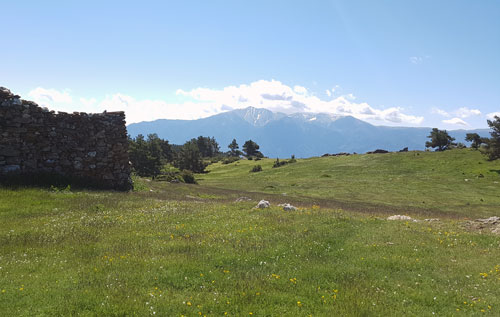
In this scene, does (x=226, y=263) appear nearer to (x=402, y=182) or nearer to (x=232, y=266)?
(x=232, y=266)

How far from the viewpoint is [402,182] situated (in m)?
58.2

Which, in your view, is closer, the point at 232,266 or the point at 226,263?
the point at 232,266

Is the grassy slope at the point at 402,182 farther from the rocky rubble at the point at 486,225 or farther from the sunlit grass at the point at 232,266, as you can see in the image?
the sunlit grass at the point at 232,266

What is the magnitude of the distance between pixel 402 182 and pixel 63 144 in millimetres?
55680

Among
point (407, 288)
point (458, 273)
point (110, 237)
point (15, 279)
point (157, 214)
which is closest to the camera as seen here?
point (15, 279)

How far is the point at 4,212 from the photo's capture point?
596 inches

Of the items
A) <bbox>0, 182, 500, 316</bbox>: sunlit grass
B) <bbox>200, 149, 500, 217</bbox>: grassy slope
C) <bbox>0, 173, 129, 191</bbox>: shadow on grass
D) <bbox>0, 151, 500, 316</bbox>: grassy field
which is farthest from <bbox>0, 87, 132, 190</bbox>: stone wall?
<bbox>200, 149, 500, 217</bbox>: grassy slope

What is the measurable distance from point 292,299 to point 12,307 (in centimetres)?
671

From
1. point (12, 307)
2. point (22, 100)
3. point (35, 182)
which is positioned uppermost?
point (22, 100)

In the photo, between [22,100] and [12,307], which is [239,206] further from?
[22,100]

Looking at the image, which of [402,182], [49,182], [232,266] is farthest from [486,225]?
[402,182]

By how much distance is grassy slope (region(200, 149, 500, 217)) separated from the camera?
4053 centimetres

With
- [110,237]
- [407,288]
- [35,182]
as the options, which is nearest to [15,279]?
[110,237]

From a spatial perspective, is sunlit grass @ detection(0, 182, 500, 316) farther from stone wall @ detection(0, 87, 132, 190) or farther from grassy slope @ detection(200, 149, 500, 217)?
grassy slope @ detection(200, 149, 500, 217)
